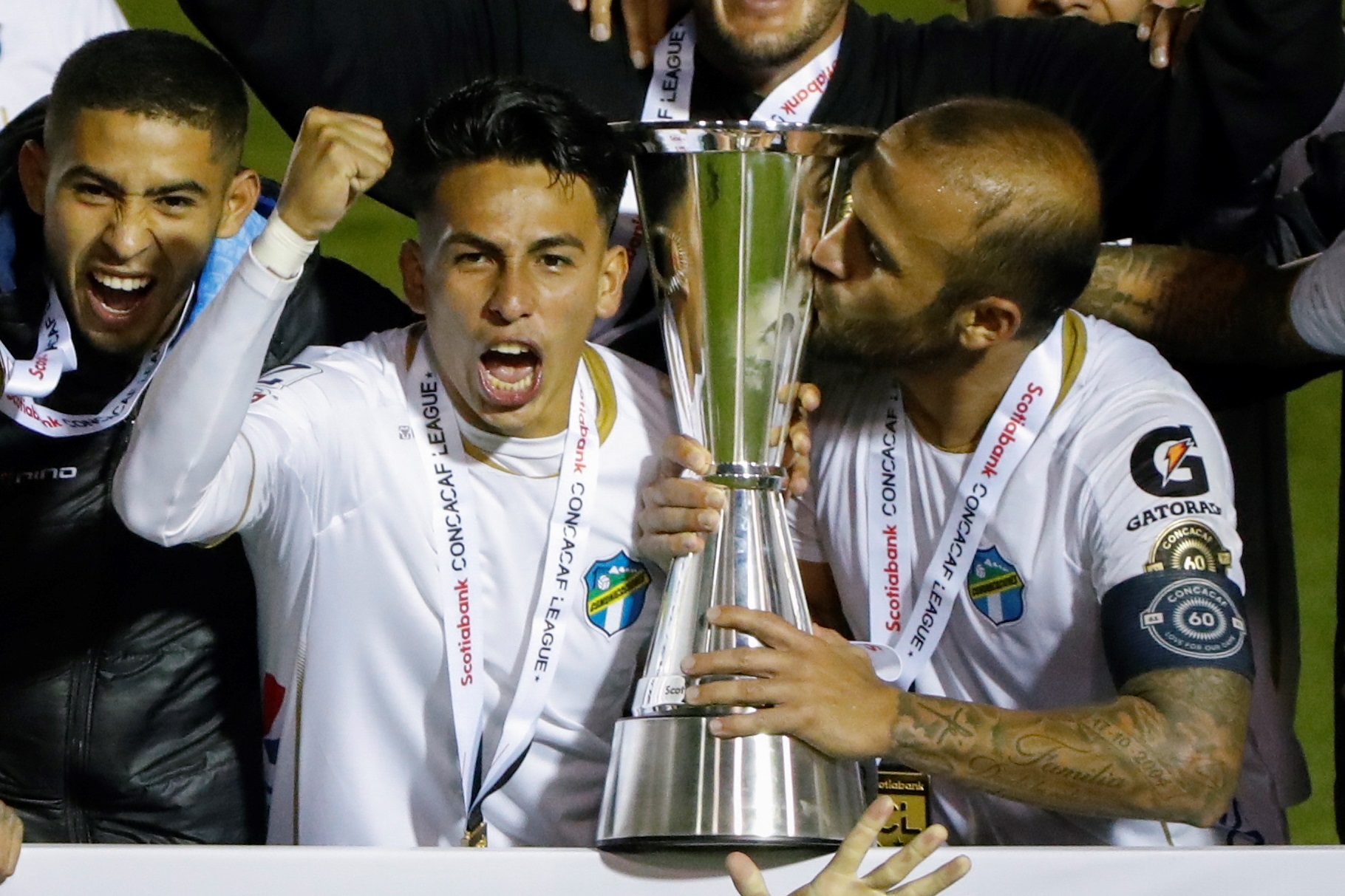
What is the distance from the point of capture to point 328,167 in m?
1.97

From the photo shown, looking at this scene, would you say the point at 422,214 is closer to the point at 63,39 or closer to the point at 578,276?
the point at 578,276

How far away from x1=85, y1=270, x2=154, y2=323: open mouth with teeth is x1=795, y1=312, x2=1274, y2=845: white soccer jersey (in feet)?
A: 3.11

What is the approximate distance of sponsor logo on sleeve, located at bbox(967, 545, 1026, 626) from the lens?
2.42 meters

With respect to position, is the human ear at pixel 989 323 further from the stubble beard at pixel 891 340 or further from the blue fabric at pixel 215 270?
the blue fabric at pixel 215 270

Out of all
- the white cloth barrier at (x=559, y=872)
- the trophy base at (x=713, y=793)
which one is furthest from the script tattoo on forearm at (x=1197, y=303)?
the trophy base at (x=713, y=793)

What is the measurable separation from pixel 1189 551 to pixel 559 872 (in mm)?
898

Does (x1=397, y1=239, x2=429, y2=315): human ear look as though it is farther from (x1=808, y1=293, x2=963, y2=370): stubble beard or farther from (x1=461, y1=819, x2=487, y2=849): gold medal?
(x1=461, y1=819, x2=487, y2=849): gold medal

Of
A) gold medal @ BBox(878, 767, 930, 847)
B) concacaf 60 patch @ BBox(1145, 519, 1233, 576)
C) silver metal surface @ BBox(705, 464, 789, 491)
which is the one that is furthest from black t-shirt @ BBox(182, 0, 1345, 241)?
gold medal @ BBox(878, 767, 930, 847)

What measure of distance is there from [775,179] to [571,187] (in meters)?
0.35

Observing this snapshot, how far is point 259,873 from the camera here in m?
1.96

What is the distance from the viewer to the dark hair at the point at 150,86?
7.82ft

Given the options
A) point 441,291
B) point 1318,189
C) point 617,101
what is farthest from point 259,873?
point 1318,189

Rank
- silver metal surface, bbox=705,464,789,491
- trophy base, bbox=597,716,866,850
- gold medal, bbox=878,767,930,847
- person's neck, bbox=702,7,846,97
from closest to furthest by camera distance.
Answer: trophy base, bbox=597,716,866,850
silver metal surface, bbox=705,464,789,491
gold medal, bbox=878,767,930,847
person's neck, bbox=702,7,846,97

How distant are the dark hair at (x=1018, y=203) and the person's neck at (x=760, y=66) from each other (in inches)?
9.6
